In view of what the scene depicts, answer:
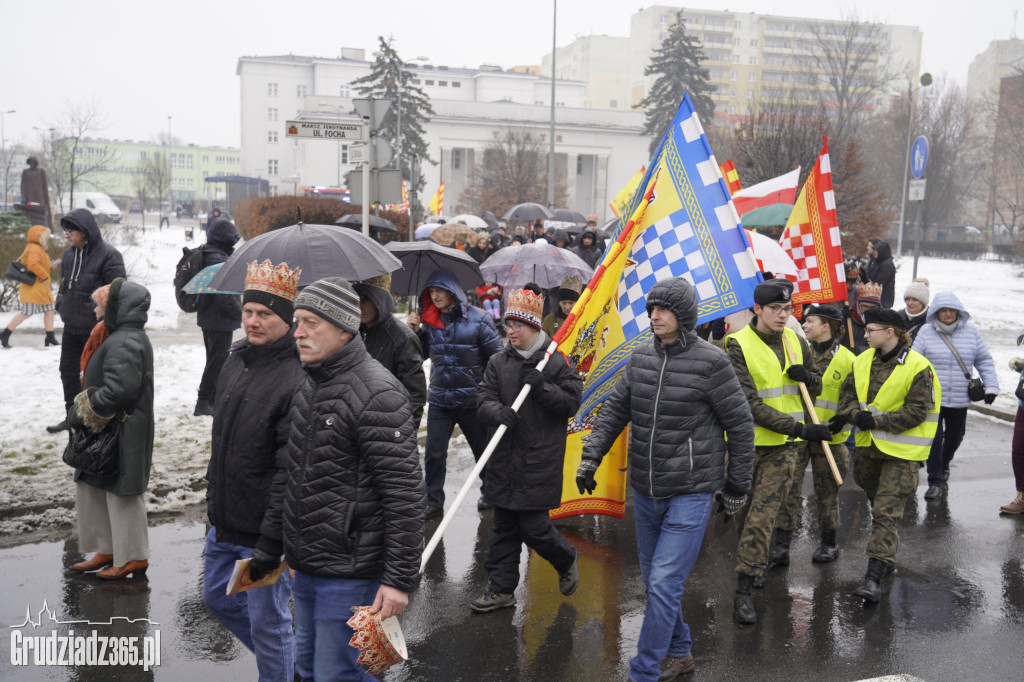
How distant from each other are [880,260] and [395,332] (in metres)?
10.8

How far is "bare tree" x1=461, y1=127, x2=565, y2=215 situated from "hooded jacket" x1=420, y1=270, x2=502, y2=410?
48011 mm

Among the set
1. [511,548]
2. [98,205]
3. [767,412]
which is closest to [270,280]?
[511,548]

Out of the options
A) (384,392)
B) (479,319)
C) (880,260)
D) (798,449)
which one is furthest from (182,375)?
(880,260)

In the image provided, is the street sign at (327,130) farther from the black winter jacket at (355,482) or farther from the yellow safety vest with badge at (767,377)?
the black winter jacket at (355,482)

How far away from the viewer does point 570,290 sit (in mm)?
8172

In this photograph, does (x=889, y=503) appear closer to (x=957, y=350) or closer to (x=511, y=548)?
(x=511, y=548)

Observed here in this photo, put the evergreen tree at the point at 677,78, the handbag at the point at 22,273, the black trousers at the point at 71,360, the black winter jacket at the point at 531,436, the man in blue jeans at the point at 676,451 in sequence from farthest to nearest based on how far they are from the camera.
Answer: the evergreen tree at the point at 677,78, the handbag at the point at 22,273, the black trousers at the point at 71,360, the black winter jacket at the point at 531,436, the man in blue jeans at the point at 676,451

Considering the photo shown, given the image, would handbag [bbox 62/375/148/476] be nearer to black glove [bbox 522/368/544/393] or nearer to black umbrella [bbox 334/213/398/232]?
black glove [bbox 522/368/544/393]

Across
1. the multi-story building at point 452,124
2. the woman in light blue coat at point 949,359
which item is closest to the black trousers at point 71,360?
the woman in light blue coat at point 949,359

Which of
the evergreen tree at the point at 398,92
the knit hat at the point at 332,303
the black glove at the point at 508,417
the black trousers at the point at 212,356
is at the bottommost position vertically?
the black trousers at the point at 212,356

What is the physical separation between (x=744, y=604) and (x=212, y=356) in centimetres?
630

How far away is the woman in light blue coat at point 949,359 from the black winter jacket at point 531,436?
4.45 meters

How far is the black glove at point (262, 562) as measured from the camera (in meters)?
3.55

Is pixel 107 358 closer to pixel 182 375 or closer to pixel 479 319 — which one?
pixel 479 319
